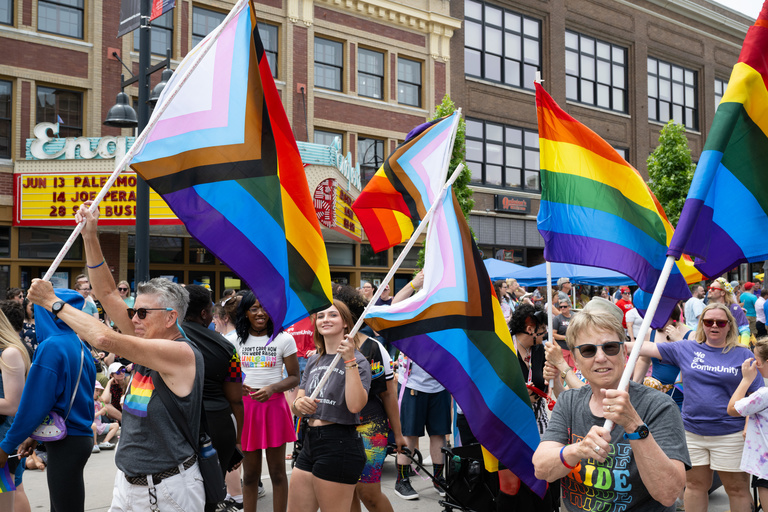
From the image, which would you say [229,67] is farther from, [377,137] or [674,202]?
[674,202]

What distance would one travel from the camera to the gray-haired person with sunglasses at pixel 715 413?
5246mm

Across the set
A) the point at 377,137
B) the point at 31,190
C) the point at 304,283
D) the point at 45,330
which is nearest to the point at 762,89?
the point at 304,283

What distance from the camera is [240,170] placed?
13.1 ft

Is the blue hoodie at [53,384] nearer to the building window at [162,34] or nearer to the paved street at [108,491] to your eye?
the paved street at [108,491]

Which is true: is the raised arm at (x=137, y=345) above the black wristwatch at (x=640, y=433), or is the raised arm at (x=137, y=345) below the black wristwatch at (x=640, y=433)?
above

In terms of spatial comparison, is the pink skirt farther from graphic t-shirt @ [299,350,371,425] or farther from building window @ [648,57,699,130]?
building window @ [648,57,699,130]

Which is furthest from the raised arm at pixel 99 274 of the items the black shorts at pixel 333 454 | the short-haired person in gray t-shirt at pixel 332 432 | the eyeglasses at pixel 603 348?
the eyeglasses at pixel 603 348

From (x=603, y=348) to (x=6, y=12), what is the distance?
17.9m

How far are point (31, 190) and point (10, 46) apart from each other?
11.4 ft

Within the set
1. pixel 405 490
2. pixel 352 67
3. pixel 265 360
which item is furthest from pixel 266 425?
pixel 352 67

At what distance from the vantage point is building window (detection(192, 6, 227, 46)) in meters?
19.2

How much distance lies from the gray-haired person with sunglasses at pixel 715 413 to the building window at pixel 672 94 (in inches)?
1140

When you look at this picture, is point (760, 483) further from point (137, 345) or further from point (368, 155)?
point (368, 155)

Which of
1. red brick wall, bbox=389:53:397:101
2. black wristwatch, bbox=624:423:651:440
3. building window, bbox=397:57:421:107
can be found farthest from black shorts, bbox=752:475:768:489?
building window, bbox=397:57:421:107
